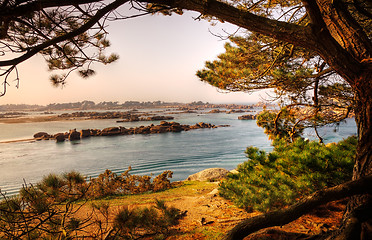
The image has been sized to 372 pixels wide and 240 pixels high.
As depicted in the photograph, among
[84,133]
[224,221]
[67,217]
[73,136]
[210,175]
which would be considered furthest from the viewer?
[84,133]

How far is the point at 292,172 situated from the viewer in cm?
278

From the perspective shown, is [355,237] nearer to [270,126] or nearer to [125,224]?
[125,224]

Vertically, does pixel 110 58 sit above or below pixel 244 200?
above

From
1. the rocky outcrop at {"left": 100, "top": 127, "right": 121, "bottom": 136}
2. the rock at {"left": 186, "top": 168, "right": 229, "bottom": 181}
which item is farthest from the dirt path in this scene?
the rocky outcrop at {"left": 100, "top": 127, "right": 121, "bottom": 136}

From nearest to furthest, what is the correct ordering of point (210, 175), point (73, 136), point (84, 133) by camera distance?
point (210, 175)
point (73, 136)
point (84, 133)

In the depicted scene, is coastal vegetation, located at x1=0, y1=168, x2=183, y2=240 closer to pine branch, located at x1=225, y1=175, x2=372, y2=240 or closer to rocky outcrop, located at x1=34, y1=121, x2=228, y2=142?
pine branch, located at x1=225, y1=175, x2=372, y2=240

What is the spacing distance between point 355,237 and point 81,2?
2.70m

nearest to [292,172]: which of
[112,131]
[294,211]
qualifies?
[294,211]

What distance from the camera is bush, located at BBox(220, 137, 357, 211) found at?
8.45 ft

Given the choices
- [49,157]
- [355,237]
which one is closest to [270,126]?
[355,237]

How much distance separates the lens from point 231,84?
12.4ft

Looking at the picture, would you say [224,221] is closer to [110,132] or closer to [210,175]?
[210,175]

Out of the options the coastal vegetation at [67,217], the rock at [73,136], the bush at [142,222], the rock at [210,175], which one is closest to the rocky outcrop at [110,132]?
the rock at [73,136]

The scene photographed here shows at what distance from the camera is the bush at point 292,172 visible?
257 cm
